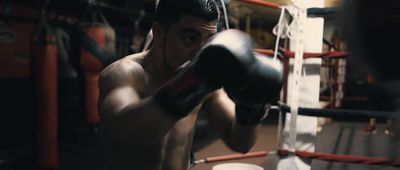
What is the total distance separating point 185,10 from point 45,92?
6.67ft

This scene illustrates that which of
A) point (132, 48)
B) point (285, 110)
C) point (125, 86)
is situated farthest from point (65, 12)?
point (125, 86)

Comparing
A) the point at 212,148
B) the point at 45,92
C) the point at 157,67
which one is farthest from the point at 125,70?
the point at 212,148

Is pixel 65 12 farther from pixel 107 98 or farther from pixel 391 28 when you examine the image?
pixel 391 28

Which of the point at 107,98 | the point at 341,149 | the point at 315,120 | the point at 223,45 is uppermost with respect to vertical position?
the point at 223,45

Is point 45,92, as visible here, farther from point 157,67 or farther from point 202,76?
point 202,76

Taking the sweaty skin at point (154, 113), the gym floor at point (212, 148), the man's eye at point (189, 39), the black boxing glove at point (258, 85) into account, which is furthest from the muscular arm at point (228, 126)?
the gym floor at point (212, 148)

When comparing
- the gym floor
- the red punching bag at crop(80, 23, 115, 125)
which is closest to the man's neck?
the gym floor

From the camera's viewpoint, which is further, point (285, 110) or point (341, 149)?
point (341, 149)

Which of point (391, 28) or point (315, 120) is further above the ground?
point (391, 28)

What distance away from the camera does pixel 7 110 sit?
9.98 feet

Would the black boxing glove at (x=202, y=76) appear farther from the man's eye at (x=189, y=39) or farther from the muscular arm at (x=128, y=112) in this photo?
the man's eye at (x=189, y=39)

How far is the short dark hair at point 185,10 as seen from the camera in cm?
90

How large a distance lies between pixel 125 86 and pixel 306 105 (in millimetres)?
1129

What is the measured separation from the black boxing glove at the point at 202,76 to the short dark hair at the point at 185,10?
0.67 ft
